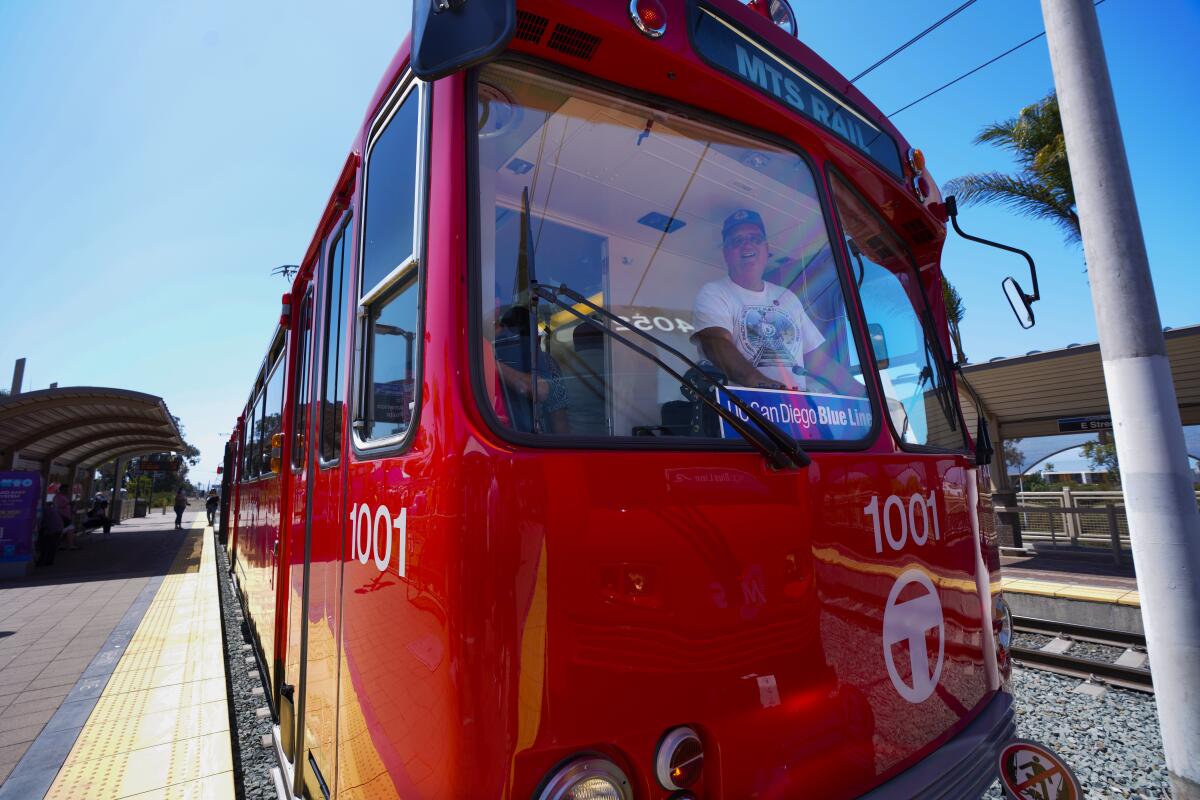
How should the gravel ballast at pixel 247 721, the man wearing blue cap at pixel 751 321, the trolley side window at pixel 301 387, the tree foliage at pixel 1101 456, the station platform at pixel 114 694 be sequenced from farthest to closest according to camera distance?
the tree foliage at pixel 1101 456 < the gravel ballast at pixel 247 721 < the station platform at pixel 114 694 < the trolley side window at pixel 301 387 < the man wearing blue cap at pixel 751 321

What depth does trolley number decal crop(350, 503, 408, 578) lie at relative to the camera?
1396mm

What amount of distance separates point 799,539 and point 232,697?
5.13m

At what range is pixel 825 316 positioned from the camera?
207cm

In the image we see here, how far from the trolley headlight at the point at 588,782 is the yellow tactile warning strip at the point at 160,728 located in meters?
2.94

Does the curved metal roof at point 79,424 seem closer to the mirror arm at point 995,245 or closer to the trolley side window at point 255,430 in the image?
the trolley side window at point 255,430

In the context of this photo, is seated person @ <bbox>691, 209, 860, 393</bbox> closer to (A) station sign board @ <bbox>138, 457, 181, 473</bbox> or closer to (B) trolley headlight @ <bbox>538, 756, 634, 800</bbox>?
(B) trolley headlight @ <bbox>538, 756, 634, 800</bbox>

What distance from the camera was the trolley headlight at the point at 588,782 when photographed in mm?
1156

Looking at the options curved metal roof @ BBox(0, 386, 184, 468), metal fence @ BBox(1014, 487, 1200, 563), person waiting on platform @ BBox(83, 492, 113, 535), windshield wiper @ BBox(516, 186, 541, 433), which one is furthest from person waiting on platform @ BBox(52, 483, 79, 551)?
metal fence @ BBox(1014, 487, 1200, 563)

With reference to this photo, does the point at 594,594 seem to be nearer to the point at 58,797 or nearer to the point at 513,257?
the point at 513,257

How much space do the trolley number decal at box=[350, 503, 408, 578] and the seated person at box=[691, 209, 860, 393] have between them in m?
0.99

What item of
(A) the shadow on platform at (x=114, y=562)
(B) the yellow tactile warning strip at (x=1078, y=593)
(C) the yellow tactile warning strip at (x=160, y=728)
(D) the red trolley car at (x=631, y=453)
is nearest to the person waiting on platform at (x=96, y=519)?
(A) the shadow on platform at (x=114, y=562)

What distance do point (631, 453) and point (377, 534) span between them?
0.68m

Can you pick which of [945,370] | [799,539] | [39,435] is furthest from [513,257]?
[39,435]

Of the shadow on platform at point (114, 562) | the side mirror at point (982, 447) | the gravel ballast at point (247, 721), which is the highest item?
the side mirror at point (982, 447)
